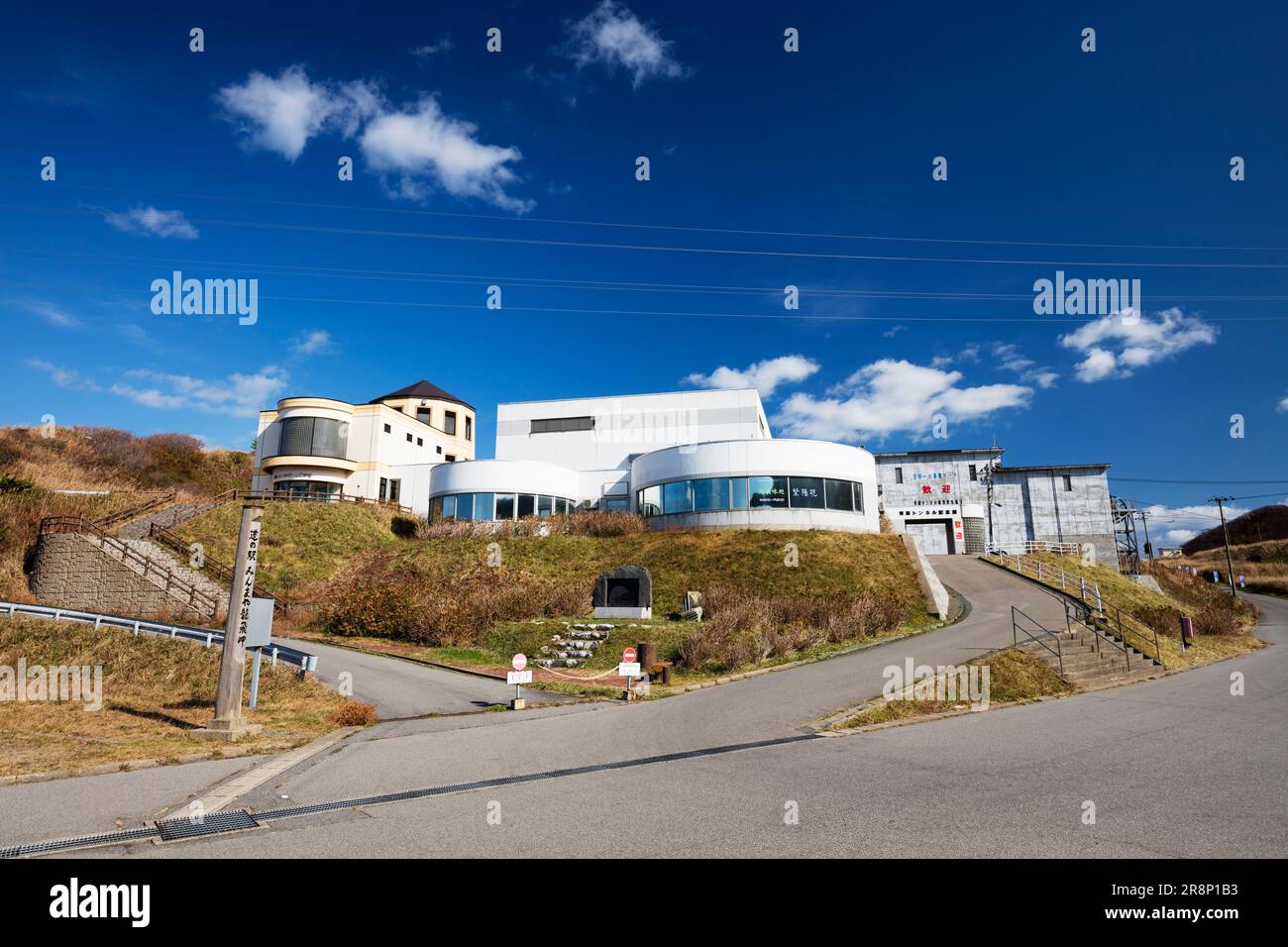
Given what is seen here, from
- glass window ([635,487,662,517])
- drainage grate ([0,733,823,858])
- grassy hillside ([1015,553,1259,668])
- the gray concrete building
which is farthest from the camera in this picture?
the gray concrete building

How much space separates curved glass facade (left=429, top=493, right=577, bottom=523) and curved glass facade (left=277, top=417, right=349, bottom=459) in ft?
35.9

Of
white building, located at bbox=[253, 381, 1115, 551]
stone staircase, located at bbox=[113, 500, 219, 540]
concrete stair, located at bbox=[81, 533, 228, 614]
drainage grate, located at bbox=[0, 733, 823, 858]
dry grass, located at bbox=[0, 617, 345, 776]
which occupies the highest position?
white building, located at bbox=[253, 381, 1115, 551]

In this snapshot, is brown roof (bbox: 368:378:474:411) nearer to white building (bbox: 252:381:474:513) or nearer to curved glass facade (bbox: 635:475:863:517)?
white building (bbox: 252:381:474:513)

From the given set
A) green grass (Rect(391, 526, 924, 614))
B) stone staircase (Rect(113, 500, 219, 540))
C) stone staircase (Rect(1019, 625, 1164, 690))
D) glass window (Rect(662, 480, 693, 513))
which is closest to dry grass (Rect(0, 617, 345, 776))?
green grass (Rect(391, 526, 924, 614))

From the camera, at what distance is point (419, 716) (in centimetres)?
1251

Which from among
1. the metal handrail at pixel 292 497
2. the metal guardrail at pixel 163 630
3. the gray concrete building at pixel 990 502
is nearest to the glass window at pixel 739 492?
the gray concrete building at pixel 990 502

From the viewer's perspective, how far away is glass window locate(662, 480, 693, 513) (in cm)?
3666

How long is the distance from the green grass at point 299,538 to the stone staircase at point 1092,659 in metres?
28.1

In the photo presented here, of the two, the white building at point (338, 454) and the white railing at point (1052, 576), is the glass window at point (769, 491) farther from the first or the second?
the white building at point (338, 454)

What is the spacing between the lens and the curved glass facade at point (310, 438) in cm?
4744

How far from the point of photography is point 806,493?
35062 millimetres

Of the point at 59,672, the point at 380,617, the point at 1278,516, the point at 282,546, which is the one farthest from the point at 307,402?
the point at 1278,516
